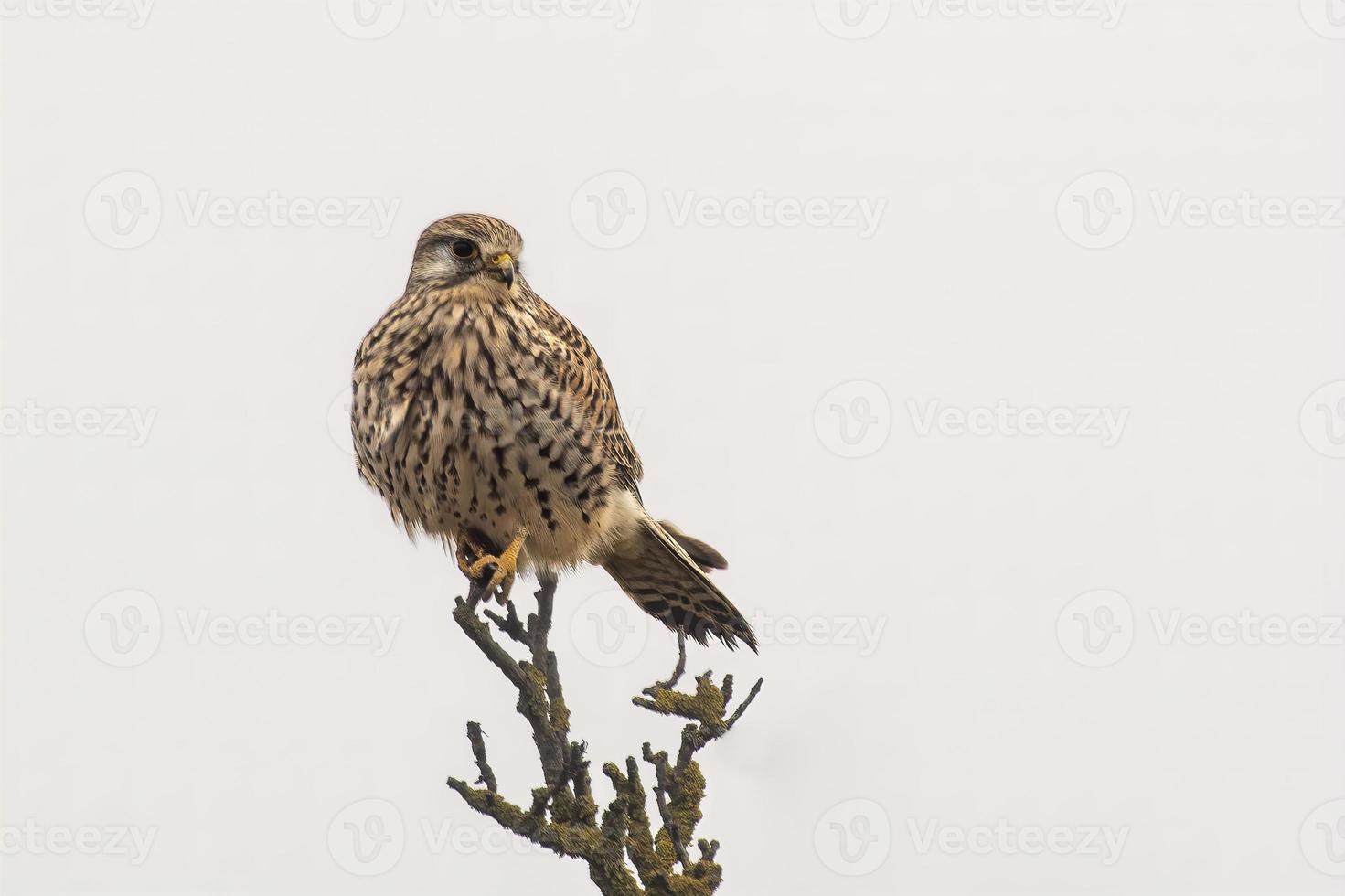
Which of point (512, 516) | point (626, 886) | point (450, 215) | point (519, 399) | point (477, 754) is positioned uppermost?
point (450, 215)

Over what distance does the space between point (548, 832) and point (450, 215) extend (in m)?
1.66

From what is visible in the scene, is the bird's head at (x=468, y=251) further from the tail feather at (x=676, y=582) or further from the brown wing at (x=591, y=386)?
the tail feather at (x=676, y=582)

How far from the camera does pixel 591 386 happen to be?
13.5 feet

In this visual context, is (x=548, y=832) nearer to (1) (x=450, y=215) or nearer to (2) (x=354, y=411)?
(2) (x=354, y=411)

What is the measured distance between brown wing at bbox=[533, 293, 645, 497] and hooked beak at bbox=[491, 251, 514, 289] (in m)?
0.21

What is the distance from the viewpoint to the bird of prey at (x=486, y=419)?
385cm

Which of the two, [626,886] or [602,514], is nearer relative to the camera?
[626,886]

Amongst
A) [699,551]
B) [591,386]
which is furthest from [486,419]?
[699,551]

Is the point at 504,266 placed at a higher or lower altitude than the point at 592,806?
higher

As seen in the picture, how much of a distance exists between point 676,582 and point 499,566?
0.70m

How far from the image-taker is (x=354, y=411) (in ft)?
13.3

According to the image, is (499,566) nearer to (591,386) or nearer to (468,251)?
A: (591,386)

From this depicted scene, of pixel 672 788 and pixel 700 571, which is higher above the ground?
pixel 700 571

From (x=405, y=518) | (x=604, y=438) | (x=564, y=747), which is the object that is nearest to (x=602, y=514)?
(x=604, y=438)
